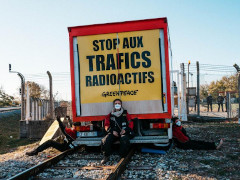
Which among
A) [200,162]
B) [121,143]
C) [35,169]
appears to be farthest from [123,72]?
[35,169]

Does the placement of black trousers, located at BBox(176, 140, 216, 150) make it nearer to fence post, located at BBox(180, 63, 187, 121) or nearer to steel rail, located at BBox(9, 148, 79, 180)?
steel rail, located at BBox(9, 148, 79, 180)

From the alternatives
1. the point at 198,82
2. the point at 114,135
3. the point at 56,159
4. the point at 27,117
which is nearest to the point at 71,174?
the point at 56,159

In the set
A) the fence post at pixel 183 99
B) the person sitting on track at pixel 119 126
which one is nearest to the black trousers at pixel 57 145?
the person sitting on track at pixel 119 126

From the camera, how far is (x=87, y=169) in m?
5.46

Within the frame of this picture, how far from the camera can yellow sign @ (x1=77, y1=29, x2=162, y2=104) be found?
670 centimetres

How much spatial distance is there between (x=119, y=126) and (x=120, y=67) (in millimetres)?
1460

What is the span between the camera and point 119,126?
6.64 m

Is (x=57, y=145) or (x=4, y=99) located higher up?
(x=4, y=99)

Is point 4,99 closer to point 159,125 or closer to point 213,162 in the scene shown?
point 159,125

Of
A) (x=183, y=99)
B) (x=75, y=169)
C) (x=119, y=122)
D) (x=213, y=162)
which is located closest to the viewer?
(x=75, y=169)

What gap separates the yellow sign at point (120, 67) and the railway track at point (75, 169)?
1.46 m

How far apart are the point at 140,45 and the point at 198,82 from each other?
27.3 ft

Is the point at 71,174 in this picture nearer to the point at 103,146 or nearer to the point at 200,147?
the point at 103,146

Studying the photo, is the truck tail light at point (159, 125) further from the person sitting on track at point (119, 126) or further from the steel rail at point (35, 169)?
the steel rail at point (35, 169)
